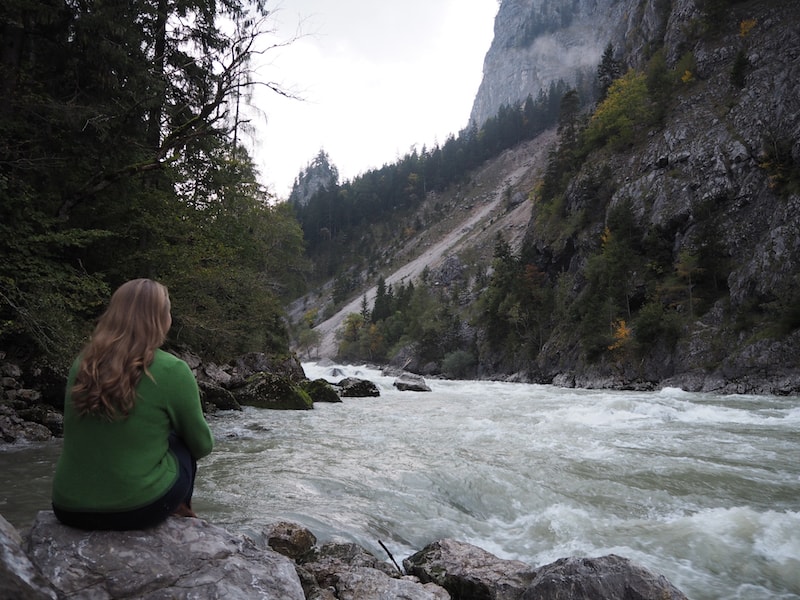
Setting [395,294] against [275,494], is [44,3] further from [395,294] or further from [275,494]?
[395,294]

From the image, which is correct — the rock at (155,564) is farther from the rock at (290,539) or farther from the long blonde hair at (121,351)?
the rock at (290,539)


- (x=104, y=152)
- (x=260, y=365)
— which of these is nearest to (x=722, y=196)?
(x=260, y=365)

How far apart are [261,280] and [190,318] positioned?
8.27 m

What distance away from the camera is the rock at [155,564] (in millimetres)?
2404

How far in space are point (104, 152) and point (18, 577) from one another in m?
9.62

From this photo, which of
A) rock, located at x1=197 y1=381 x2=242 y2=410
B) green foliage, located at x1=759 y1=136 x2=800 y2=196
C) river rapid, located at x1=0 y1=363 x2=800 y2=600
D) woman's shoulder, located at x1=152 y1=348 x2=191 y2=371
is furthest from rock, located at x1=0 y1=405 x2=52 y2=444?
green foliage, located at x1=759 y1=136 x2=800 y2=196

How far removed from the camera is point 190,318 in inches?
495

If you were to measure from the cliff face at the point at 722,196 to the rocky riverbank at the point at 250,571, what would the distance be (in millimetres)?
26237

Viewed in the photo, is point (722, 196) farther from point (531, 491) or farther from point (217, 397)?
point (217, 397)

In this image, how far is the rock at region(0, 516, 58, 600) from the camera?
6.30ft

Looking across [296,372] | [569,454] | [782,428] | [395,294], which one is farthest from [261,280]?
[395,294]

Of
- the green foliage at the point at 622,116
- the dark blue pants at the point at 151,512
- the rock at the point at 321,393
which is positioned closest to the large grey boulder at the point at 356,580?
the dark blue pants at the point at 151,512

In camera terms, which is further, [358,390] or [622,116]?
[622,116]

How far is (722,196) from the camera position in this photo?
35.6 m
